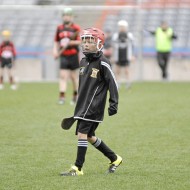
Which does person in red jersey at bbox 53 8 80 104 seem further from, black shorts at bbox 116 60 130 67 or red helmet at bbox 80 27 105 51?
red helmet at bbox 80 27 105 51

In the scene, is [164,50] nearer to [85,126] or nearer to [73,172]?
[85,126]

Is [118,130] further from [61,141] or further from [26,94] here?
[26,94]

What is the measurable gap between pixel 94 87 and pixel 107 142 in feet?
8.28

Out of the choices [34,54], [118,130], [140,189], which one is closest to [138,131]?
[118,130]

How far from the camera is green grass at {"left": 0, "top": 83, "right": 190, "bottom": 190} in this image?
6.87m

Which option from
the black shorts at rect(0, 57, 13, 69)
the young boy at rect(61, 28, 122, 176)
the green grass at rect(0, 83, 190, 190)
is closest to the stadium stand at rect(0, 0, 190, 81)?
the black shorts at rect(0, 57, 13, 69)

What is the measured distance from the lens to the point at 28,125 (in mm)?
11625

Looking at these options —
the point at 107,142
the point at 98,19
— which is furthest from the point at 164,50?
the point at 107,142

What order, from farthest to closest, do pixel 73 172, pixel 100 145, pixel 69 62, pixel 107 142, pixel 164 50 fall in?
1. pixel 164 50
2. pixel 69 62
3. pixel 107 142
4. pixel 100 145
5. pixel 73 172

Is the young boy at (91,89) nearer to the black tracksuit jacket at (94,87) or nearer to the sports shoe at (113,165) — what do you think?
the black tracksuit jacket at (94,87)

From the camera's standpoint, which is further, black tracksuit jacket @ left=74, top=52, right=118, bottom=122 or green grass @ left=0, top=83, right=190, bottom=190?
black tracksuit jacket @ left=74, top=52, right=118, bottom=122

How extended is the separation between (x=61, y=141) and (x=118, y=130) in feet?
4.71

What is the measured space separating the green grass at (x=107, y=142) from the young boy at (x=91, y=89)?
0.37 metres

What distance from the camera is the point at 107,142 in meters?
9.70
